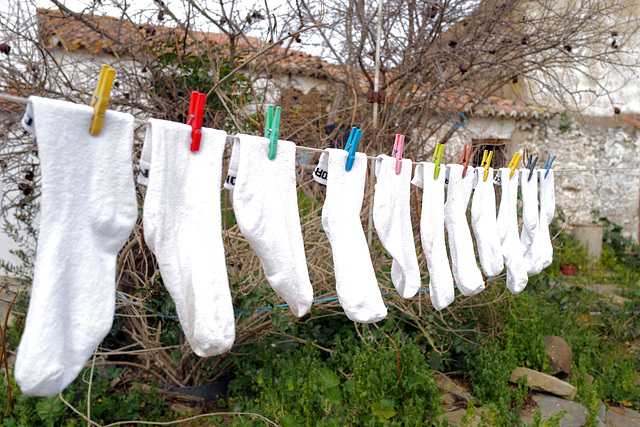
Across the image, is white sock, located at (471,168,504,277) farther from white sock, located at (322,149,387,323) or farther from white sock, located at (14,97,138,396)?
white sock, located at (14,97,138,396)

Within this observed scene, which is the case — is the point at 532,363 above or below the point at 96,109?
below

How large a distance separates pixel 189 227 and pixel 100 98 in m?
0.34

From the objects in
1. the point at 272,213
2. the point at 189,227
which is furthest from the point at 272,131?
the point at 189,227

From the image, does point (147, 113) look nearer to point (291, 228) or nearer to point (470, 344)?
point (291, 228)

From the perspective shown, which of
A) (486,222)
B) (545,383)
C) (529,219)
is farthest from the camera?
(545,383)

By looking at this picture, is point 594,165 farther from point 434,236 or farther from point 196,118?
point 196,118

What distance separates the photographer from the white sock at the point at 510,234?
1.97 m

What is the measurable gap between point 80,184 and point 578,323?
4324 millimetres

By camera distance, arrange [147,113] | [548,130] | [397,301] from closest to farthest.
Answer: [397,301] → [147,113] → [548,130]

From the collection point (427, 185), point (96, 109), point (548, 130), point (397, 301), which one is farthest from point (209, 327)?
point (548, 130)

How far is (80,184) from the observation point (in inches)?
36.6

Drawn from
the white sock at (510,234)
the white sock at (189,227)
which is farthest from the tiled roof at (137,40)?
the white sock at (189,227)

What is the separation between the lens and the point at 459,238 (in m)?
1.75

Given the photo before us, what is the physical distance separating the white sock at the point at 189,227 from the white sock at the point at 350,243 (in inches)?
14.6
